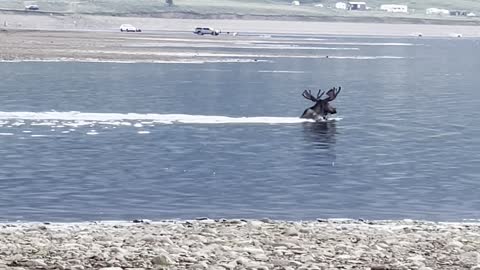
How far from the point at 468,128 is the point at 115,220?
68.4 feet

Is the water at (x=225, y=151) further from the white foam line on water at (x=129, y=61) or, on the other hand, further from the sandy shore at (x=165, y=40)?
the sandy shore at (x=165, y=40)

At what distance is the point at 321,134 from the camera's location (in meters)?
35.2

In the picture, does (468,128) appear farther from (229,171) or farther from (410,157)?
(229,171)

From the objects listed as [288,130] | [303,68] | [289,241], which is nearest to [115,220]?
[289,241]

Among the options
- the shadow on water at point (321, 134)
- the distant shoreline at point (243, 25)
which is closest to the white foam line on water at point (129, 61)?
the shadow on water at point (321, 134)

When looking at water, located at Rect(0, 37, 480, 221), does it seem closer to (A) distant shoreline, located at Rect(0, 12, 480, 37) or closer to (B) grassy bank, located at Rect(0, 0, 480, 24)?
(A) distant shoreline, located at Rect(0, 12, 480, 37)

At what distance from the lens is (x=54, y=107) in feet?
134

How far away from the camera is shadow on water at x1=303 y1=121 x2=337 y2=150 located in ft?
107

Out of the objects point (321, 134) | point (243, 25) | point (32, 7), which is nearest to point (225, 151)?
point (321, 134)

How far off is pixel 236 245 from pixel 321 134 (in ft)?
65.9

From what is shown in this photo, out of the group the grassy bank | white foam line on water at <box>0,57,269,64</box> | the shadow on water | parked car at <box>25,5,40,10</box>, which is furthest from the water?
the grassy bank

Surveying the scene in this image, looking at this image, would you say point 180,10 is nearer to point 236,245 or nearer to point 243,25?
point 243,25

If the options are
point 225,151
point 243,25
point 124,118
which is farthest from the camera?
point 243,25

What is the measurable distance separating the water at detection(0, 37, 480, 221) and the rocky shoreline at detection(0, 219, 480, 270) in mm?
2373
